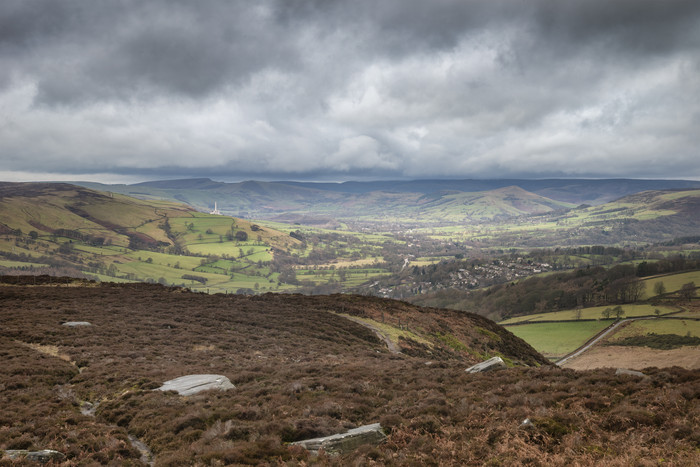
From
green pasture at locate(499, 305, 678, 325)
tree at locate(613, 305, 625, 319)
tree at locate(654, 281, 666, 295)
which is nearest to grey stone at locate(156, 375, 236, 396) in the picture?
green pasture at locate(499, 305, 678, 325)

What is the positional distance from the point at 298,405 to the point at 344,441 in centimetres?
425

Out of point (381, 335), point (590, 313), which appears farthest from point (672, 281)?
point (381, 335)

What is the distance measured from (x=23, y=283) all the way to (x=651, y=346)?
110m

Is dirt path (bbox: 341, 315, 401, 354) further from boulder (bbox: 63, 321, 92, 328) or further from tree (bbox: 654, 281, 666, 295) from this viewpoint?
tree (bbox: 654, 281, 666, 295)

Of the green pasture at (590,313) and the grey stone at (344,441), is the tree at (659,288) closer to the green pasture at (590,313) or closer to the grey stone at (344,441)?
the green pasture at (590,313)

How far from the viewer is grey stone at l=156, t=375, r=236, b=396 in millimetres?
16953

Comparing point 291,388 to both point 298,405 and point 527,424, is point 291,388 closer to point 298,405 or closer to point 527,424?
point 298,405

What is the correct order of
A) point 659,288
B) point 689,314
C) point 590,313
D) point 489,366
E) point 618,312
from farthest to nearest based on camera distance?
1. point 659,288
2. point 590,313
3. point 618,312
4. point 689,314
5. point 489,366

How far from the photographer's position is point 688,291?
10319 cm

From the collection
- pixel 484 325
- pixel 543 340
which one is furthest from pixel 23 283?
pixel 543 340

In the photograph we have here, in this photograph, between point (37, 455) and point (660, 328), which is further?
point (660, 328)

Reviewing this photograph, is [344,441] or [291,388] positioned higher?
[344,441]

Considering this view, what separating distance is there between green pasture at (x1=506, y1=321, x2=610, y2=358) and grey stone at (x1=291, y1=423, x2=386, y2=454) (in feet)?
254

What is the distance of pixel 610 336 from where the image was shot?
8006 cm
